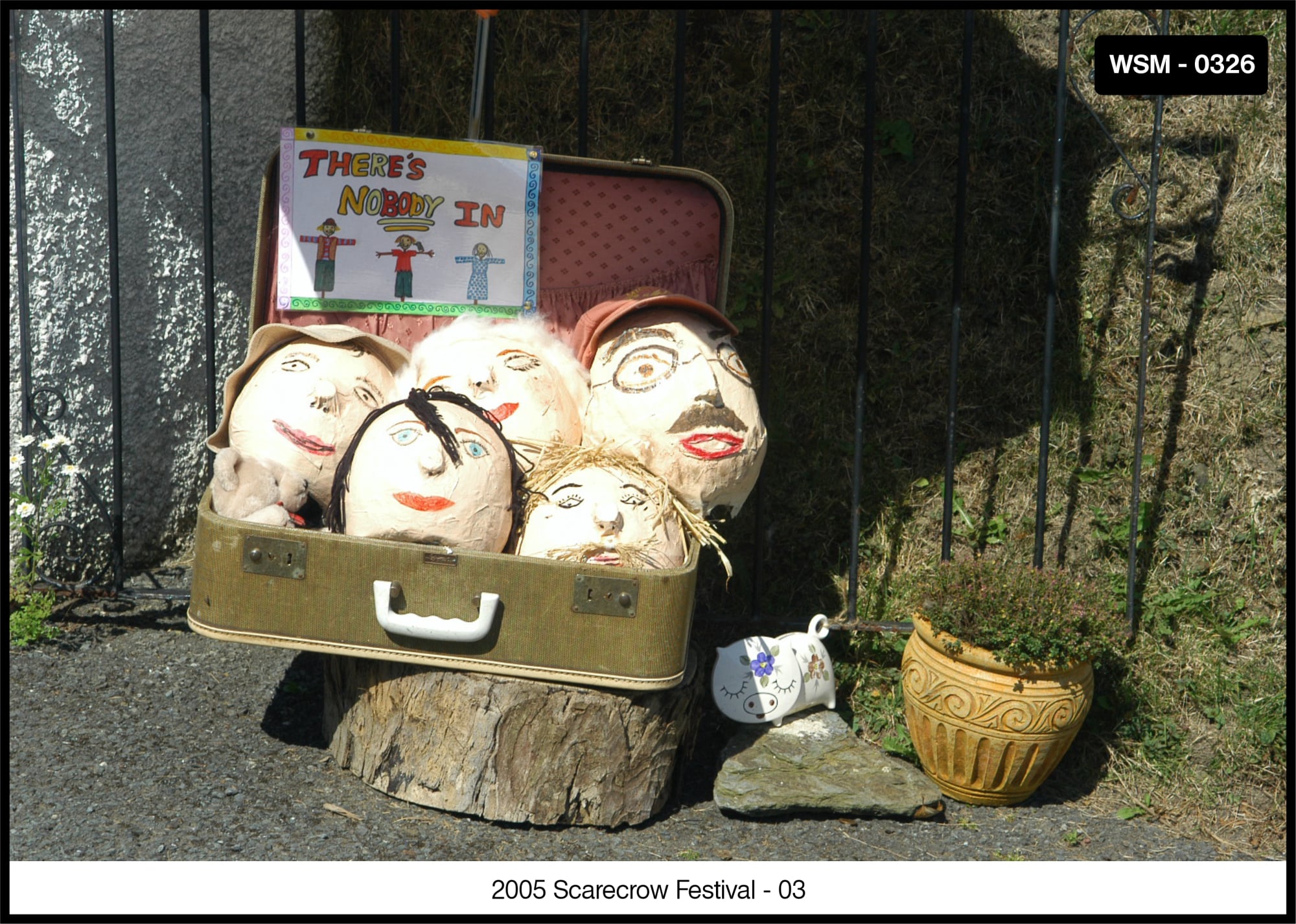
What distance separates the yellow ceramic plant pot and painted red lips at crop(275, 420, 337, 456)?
5.47ft

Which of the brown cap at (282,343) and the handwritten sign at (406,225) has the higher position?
the handwritten sign at (406,225)

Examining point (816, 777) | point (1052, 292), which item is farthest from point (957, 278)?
point (816, 777)

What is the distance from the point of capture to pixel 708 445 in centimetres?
294

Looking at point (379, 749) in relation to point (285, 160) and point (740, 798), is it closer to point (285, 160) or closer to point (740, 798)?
point (740, 798)

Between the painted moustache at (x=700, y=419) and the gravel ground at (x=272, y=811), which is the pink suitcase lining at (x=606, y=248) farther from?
the gravel ground at (x=272, y=811)

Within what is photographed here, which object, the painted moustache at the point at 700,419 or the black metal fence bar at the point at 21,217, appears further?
the black metal fence bar at the point at 21,217

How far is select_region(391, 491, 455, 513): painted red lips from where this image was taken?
106 inches

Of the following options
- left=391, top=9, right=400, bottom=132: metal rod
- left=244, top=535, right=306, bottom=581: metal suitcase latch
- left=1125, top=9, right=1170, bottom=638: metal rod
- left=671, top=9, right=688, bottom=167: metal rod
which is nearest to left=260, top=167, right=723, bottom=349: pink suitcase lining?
left=671, top=9, right=688, bottom=167: metal rod

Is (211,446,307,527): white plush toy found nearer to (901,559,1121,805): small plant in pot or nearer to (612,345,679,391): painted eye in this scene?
(612,345,679,391): painted eye

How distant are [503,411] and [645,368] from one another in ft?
1.25

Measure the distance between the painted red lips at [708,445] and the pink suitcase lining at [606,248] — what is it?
0.61 m

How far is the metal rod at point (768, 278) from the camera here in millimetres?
3492

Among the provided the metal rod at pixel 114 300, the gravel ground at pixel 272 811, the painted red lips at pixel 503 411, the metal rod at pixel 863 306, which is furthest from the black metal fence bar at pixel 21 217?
the metal rod at pixel 863 306

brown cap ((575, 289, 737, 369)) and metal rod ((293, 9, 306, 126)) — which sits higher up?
metal rod ((293, 9, 306, 126))
